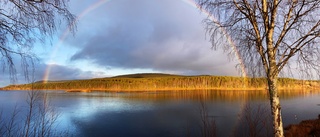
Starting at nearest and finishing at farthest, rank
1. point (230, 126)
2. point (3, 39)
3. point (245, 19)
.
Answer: point (3, 39)
point (245, 19)
point (230, 126)

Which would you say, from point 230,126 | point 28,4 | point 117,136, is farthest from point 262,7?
point 230,126

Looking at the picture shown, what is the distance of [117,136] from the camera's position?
20266 millimetres

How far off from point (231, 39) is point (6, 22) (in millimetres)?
4677

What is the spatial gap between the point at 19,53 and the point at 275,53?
16.7 feet

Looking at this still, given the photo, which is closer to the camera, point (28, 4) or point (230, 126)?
point (28, 4)

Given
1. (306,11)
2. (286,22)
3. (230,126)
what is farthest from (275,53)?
(230,126)

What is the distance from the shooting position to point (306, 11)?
16.2 ft

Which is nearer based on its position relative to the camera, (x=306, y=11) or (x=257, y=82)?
(x=306, y=11)

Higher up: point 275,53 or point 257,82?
point 275,53

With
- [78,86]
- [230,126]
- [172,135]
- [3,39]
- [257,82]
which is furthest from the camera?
[78,86]

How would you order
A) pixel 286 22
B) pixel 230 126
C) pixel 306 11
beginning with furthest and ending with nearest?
pixel 230 126 < pixel 286 22 < pixel 306 11

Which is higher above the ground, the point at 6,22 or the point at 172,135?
the point at 6,22

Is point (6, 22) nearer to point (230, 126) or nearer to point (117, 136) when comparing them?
point (117, 136)

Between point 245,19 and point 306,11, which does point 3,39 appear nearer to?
point 245,19
